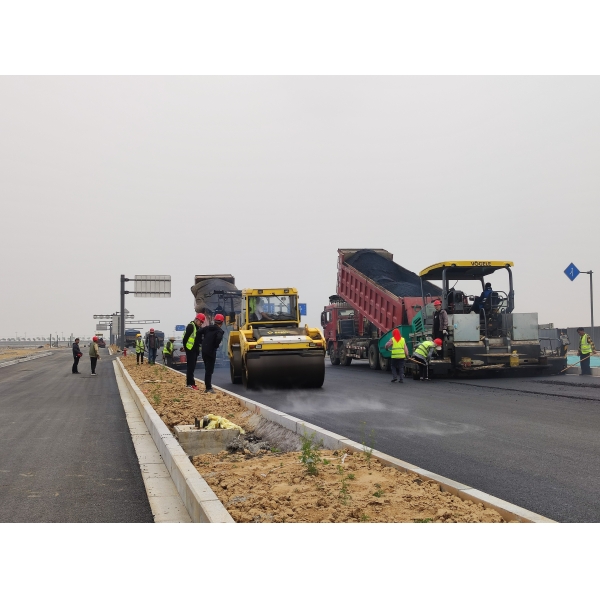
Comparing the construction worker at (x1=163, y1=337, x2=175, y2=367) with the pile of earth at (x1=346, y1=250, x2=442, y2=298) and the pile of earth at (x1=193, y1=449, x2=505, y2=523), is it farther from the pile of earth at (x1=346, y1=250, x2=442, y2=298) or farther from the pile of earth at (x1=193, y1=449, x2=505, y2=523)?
the pile of earth at (x1=193, y1=449, x2=505, y2=523)

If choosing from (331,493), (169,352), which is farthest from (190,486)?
(169,352)

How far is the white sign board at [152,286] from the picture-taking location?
140ft

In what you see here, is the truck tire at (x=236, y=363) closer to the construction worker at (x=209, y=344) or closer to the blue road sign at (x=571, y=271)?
the construction worker at (x=209, y=344)

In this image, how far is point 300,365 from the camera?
1511 cm

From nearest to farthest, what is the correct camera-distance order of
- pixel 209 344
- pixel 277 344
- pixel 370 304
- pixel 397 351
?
pixel 209 344
pixel 277 344
pixel 397 351
pixel 370 304

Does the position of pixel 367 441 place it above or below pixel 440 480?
below

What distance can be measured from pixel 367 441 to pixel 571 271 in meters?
17.9

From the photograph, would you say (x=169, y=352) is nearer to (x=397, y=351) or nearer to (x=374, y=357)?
(x=374, y=357)

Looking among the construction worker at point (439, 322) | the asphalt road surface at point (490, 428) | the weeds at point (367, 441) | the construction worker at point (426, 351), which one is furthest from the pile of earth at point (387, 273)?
the weeds at point (367, 441)

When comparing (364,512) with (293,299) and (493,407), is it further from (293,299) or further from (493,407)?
(293,299)

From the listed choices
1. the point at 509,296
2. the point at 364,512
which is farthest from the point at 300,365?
the point at 364,512

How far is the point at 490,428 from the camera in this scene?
9117mm

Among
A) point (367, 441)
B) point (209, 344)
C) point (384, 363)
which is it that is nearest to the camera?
point (367, 441)

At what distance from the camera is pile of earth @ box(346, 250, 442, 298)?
72.0 feet
